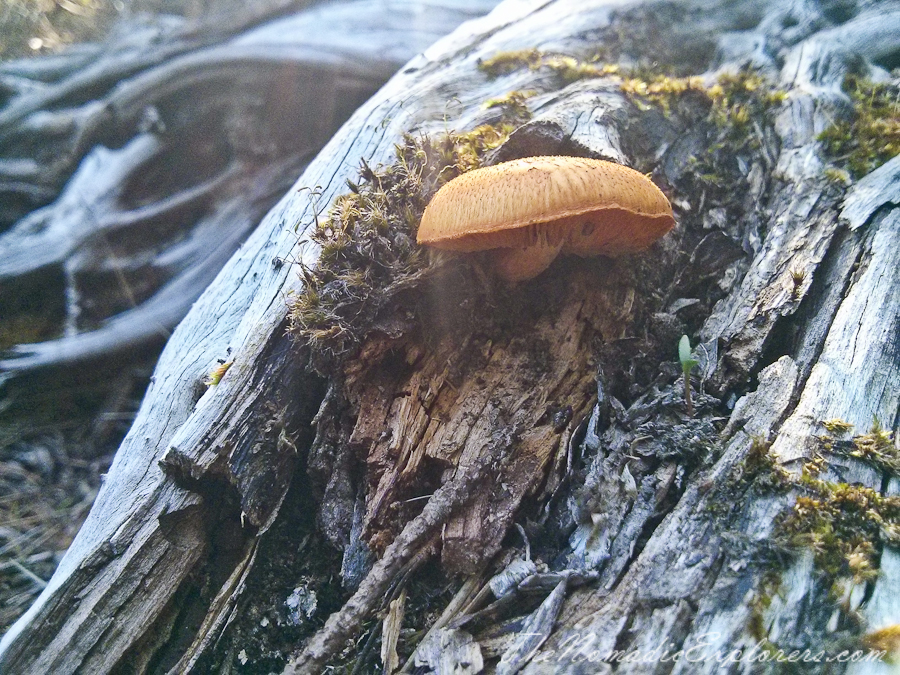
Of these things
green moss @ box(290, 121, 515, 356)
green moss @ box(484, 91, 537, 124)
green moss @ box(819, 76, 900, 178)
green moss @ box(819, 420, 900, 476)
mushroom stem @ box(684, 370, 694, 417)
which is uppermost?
green moss @ box(484, 91, 537, 124)

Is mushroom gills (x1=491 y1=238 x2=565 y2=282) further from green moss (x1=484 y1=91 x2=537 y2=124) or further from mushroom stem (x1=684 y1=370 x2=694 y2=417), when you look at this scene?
green moss (x1=484 y1=91 x2=537 y2=124)

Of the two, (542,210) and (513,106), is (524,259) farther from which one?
(513,106)

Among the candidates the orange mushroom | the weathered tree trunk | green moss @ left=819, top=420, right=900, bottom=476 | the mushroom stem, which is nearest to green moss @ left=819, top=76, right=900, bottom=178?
the weathered tree trunk

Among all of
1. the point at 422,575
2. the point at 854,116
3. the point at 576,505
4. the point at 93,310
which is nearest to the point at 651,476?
the point at 576,505

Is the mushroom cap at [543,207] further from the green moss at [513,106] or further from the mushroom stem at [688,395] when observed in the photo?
the green moss at [513,106]

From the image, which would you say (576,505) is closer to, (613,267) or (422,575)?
(422,575)
